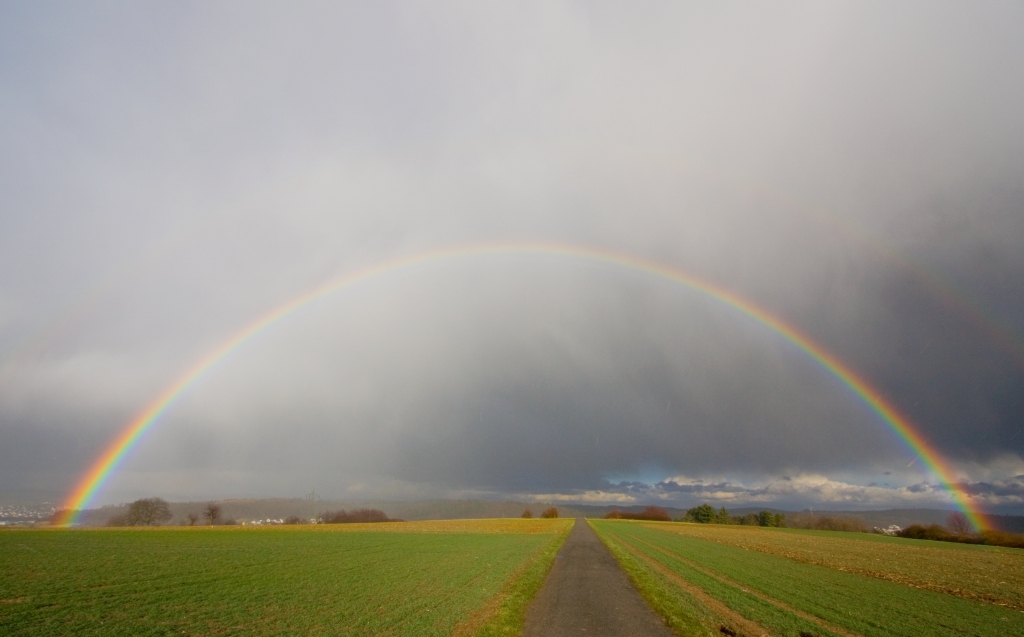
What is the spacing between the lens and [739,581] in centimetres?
2844

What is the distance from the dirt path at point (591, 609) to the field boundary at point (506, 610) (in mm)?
376

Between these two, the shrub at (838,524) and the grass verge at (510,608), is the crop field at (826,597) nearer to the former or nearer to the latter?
the grass verge at (510,608)

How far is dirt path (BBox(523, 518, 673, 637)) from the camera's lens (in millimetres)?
15325

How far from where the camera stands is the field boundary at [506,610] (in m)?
15.1

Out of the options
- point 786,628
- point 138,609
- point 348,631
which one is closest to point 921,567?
point 786,628

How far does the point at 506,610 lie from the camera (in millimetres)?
17953

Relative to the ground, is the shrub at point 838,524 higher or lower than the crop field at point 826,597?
lower

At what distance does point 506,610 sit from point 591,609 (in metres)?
3.19

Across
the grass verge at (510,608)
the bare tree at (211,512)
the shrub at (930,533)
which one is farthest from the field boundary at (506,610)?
the bare tree at (211,512)

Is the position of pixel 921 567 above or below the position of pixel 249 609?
below

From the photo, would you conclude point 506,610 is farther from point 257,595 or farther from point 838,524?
point 838,524

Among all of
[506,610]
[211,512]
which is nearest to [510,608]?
[506,610]

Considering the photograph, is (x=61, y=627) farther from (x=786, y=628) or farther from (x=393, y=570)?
(x=786, y=628)

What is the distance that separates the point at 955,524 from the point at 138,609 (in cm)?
21774
